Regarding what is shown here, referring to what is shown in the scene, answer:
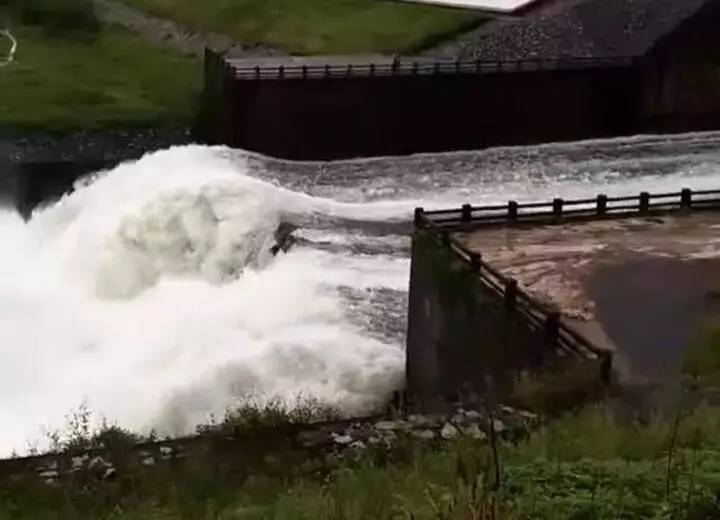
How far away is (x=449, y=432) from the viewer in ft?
34.0

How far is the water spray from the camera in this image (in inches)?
1794

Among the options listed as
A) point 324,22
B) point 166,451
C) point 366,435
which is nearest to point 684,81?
point 324,22

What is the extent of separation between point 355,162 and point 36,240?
9.16m

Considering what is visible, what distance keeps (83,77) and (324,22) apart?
955cm

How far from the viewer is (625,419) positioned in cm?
1048

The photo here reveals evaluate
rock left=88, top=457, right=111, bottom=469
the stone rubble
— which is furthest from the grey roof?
rock left=88, top=457, right=111, bottom=469

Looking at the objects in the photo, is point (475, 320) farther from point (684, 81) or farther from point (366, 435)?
point (684, 81)

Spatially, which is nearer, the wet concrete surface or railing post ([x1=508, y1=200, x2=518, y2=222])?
the wet concrete surface

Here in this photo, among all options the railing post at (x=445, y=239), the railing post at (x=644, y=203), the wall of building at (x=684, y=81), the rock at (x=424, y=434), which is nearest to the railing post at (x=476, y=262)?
the railing post at (x=445, y=239)

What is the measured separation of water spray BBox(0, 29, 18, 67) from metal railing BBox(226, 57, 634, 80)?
Result: 46.6 feet

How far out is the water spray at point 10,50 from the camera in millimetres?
45562

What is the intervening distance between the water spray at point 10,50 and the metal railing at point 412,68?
560 inches

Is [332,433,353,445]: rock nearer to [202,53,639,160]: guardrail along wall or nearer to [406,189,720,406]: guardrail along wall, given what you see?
[406,189,720,406]: guardrail along wall

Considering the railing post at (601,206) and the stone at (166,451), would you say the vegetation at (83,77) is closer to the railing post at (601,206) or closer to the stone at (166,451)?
the railing post at (601,206)
